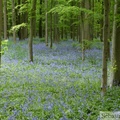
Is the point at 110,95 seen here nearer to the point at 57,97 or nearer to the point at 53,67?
the point at 57,97

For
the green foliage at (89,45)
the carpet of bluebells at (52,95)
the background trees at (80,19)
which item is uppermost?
the background trees at (80,19)

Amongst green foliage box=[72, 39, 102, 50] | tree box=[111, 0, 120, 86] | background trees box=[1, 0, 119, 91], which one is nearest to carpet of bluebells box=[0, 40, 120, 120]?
tree box=[111, 0, 120, 86]

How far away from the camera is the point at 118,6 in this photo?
30.7 ft

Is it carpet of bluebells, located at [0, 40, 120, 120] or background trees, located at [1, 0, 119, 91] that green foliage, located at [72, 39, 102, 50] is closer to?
background trees, located at [1, 0, 119, 91]

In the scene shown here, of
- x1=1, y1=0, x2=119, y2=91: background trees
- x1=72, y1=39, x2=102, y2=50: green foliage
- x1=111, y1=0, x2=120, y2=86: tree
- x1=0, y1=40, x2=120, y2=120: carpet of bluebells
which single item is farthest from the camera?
x1=72, y1=39, x2=102, y2=50: green foliage

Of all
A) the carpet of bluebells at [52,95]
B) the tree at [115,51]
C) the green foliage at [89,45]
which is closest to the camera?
the carpet of bluebells at [52,95]

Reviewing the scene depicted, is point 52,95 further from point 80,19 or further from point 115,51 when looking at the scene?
point 80,19

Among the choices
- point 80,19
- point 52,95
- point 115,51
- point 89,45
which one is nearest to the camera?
point 52,95

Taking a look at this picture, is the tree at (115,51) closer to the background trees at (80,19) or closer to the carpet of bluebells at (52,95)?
the background trees at (80,19)

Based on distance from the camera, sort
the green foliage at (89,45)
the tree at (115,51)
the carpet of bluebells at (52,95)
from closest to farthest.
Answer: the carpet of bluebells at (52,95) → the tree at (115,51) → the green foliage at (89,45)

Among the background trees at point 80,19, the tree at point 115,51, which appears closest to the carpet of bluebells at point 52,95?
the tree at point 115,51

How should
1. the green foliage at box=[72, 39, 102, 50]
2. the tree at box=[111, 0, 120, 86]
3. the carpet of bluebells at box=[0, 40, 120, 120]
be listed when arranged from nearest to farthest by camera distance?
1. the carpet of bluebells at box=[0, 40, 120, 120]
2. the tree at box=[111, 0, 120, 86]
3. the green foliage at box=[72, 39, 102, 50]

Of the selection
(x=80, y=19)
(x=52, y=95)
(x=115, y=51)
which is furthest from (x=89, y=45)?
(x=52, y=95)

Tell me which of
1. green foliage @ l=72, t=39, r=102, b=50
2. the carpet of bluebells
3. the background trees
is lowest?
the carpet of bluebells
